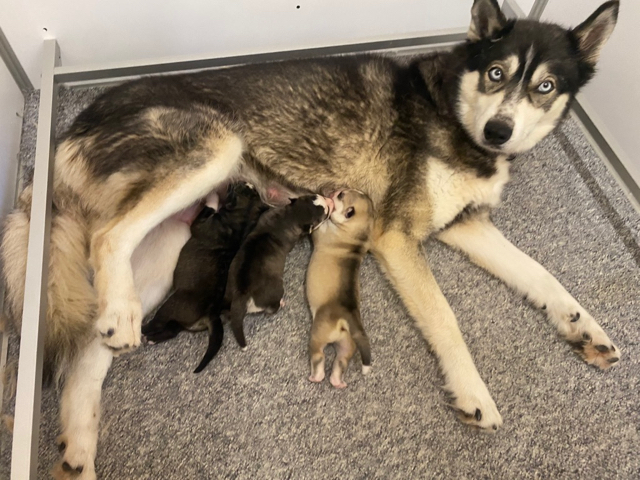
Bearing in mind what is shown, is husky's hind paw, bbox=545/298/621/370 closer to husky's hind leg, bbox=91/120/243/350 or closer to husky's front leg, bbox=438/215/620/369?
husky's front leg, bbox=438/215/620/369

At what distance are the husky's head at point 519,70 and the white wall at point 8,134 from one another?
1894 millimetres

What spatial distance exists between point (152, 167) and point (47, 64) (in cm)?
103

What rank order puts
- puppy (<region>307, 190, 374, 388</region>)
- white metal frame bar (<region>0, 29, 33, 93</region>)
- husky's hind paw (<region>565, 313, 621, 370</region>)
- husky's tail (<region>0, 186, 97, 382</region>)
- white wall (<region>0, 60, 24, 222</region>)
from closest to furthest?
husky's tail (<region>0, 186, 97, 382</region>) → puppy (<region>307, 190, 374, 388</region>) → husky's hind paw (<region>565, 313, 621, 370</region>) → white wall (<region>0, 60, 24, 222</region>) → white metal frame bar (<region>0, 29, 33, 93</region>)

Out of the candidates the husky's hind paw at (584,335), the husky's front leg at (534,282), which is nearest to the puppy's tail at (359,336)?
the husky's front leg at (534,282)

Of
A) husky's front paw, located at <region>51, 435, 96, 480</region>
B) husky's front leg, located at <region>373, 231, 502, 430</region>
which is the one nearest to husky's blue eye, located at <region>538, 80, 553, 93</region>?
husky's front leg, located at <region>373, 231, 502, 430</region>

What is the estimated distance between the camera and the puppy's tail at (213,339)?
162 cm

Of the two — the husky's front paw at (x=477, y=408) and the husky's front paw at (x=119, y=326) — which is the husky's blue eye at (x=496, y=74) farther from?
the husky's front paw at (x=119, y=326)

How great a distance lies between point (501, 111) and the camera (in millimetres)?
1655

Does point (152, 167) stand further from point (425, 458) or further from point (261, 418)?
point (425, 458)

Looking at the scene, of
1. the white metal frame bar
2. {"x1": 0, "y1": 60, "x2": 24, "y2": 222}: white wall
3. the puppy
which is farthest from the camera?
the white metal frame bar

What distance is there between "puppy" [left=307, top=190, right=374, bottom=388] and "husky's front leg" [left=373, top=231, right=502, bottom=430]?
0.12 metres

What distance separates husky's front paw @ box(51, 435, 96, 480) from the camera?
1438 mm

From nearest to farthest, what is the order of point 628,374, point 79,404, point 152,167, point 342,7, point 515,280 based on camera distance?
point 79,404 < point 152,167 < point 628,374 < point 515,280 < point 342,7

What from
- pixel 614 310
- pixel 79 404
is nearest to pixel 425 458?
pixel 614 310
